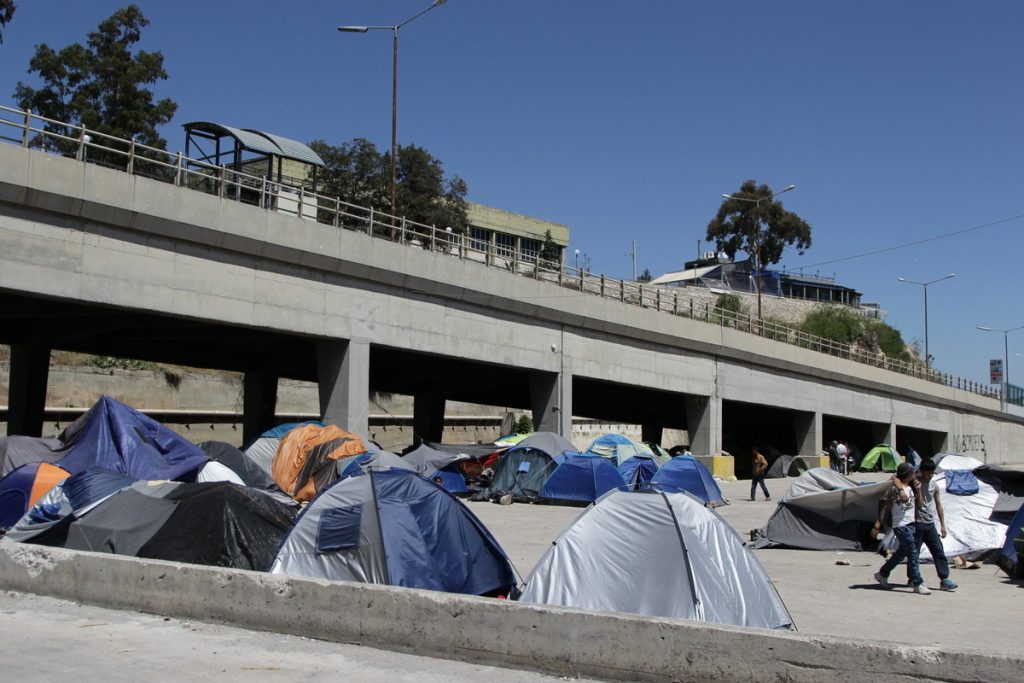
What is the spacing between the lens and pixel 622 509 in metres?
10.6

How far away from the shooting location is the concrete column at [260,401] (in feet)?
129

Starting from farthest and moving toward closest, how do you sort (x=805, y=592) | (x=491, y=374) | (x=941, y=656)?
(x=491, y=374)
(x=805, y=592)
(x=941, y=656)

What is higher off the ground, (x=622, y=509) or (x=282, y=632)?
(x=622, y=509)

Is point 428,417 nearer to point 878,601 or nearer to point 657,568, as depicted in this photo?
point 878,601

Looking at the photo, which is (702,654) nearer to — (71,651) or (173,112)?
(71,651)

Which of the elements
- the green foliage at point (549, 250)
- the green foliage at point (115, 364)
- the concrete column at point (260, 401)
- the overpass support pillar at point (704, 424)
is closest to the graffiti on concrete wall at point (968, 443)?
the overpass support pillar at point (704, 424)

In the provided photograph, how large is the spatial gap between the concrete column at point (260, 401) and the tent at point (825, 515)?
25.8 m

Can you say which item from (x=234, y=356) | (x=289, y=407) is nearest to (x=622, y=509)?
→ (x=234, y=356)

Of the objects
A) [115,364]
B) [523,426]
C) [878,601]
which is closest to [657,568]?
[878,601]

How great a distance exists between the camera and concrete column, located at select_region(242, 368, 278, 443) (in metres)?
39.3

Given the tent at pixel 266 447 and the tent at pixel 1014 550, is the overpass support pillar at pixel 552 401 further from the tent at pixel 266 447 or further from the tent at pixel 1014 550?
the tent at pixel 1014 550

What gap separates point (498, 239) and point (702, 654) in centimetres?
7363

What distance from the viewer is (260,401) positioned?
39.6 metres

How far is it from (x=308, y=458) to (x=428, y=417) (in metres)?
→ 24.8
